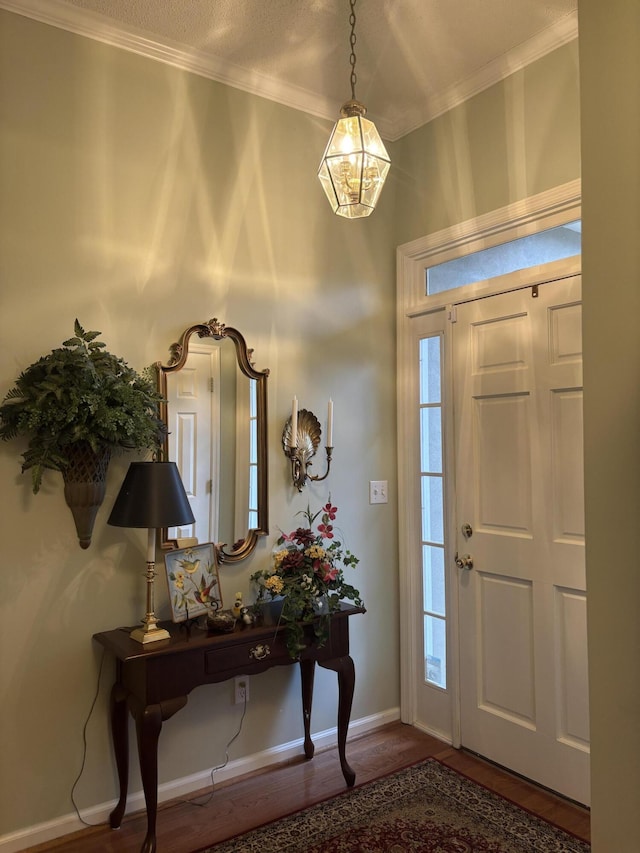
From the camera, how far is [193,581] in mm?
2363

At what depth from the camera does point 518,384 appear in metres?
2.58

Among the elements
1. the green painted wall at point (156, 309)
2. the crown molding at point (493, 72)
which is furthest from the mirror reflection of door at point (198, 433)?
the crown molding at point (493, 72)

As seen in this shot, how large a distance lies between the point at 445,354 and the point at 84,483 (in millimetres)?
1717

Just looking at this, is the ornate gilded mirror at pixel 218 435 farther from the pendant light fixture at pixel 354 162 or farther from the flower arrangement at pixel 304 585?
the pendant light fixture at pixel 354 162

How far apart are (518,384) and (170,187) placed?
1.68 m

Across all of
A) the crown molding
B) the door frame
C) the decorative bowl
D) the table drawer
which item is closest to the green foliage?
the decorative bowl

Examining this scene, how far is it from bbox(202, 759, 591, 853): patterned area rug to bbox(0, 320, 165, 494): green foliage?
4.85 ft

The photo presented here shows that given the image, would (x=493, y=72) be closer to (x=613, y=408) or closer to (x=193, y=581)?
(x=613, y=408)

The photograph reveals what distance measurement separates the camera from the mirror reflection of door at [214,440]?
250 cm

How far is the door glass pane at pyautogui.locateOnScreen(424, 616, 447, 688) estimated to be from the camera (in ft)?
A: 9.59

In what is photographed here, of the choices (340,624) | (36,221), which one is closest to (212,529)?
(340,624)

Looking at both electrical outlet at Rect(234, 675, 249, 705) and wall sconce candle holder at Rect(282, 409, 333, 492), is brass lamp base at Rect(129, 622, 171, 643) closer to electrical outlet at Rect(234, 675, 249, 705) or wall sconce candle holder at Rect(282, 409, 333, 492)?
electrical outlet at Rect(234, 675, 249, 705)

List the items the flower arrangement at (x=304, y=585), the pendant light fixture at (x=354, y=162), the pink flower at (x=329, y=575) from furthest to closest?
1. the pink flower at (x=329, y=575)
2. the flower arrangement at (x=304, y=585)
3. the pendant light fixture at (x=354, y=162)

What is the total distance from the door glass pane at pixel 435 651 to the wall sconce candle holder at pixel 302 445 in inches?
36.5
